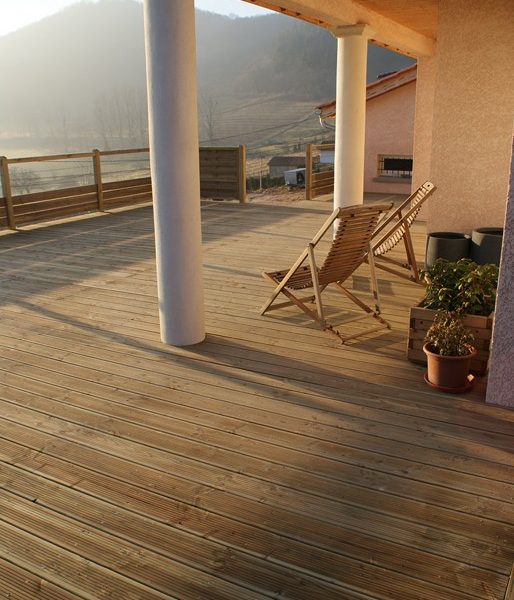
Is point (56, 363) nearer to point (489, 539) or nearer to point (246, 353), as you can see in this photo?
point (246, 353)

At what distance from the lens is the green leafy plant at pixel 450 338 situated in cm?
364

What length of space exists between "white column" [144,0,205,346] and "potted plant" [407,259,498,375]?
1.53 meters

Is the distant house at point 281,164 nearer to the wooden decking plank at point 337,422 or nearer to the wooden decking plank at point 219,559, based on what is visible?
the wooden decking plank at point 337,422

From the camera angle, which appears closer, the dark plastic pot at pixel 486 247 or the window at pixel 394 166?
the dark plastic pot at pixel 486 247

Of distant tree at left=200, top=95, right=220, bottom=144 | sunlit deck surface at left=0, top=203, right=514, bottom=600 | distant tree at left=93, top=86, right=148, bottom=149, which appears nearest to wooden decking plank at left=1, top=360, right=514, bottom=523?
sunlit deck surface at left=0, top=203, right=514, bottom=600

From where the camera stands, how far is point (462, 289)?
3.93 meters

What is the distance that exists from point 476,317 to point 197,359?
181cm

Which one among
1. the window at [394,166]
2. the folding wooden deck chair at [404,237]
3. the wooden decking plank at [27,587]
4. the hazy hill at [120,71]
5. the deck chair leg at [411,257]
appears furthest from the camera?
the hazy hill at [120,71]

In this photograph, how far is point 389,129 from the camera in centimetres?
1432

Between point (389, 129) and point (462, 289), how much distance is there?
1120cm

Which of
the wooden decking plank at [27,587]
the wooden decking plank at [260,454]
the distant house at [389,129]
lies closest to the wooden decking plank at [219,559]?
the wooden decking plank at [27,587]

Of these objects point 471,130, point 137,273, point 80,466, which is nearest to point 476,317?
point 80,466

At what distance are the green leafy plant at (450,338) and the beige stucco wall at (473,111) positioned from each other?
3219 mm

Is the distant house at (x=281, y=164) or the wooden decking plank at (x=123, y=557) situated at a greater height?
the distant house at (x=281, y=164)
